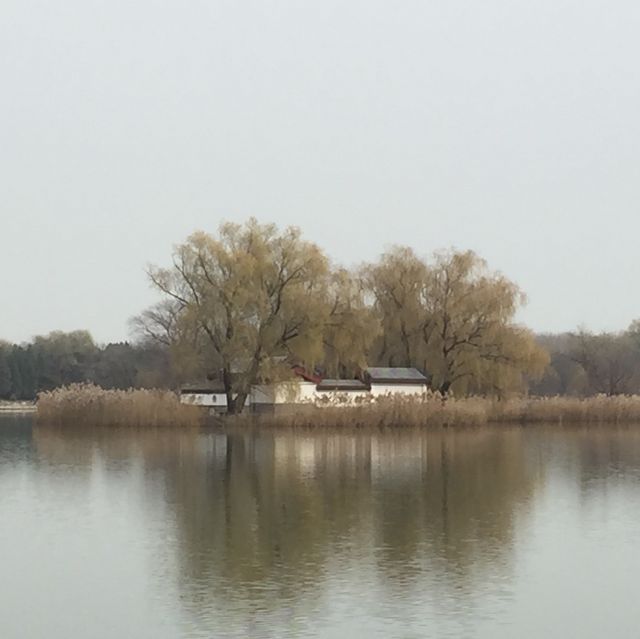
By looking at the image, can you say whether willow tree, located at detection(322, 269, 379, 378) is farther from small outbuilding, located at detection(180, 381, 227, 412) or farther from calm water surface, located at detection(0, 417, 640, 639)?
calm water surface, located at detection(0, 417, 640, 639)

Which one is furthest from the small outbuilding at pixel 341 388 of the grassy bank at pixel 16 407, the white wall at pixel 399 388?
the grassy bank at pixel 16 407

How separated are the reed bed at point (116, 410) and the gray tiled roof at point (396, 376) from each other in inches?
430

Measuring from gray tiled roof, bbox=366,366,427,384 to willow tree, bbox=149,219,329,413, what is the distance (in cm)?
609

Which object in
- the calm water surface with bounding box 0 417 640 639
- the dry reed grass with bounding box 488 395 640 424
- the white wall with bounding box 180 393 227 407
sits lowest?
the calm water surface with bounding box 0 417 640 639

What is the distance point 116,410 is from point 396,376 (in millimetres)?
14547

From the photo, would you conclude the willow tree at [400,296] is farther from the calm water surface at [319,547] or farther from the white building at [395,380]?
the calm water surface at [319,547]

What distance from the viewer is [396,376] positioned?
51.8 metres

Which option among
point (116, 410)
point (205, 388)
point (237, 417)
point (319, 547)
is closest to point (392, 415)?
point (237, 417)

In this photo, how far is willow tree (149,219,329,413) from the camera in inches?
1801

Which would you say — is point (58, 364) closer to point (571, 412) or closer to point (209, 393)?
point (209, 393)

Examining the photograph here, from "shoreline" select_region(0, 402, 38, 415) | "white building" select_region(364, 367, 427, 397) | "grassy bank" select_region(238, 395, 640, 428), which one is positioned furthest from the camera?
"shoreline" select_region(0, 402, 38, 415)

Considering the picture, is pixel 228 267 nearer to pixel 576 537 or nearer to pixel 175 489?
pixel 175 489

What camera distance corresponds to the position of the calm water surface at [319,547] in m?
11.7

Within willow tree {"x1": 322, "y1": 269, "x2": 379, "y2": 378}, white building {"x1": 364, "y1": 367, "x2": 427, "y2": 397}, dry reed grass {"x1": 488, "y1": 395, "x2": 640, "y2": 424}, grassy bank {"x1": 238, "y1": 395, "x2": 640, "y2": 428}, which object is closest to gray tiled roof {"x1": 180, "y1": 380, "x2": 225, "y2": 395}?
willow tree {"x1": 322, "y1": 269, "x2": 379, "y2": 378}
